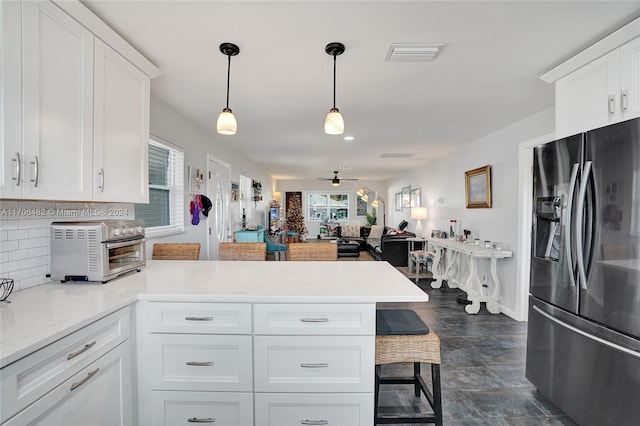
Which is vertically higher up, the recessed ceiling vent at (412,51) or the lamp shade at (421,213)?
the recessed ceiling vent at (412,51)

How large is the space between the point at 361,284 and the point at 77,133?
1663 millimetres

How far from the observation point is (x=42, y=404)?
0.97 meters

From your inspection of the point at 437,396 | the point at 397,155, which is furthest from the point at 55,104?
the point at 397,155

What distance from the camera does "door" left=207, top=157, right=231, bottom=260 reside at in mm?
4215

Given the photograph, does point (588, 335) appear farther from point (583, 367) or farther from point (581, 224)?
point (581, 224)

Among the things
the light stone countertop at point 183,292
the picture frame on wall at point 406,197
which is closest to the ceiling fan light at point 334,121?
the light stone countertop at point 183,292

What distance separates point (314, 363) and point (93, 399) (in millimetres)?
925

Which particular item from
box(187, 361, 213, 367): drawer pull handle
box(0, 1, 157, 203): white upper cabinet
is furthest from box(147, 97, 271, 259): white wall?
box(187, 361, 213, 367): drawer pull handle

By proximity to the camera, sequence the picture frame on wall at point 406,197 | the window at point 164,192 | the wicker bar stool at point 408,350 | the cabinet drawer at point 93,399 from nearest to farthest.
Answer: the cabinet drawer at point 93,399 → the wicker bar stool at point 408,350 → the window at point 164,192 → the picture frame on wall at point 406,197

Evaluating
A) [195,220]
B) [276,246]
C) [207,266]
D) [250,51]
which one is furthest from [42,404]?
[276,246]

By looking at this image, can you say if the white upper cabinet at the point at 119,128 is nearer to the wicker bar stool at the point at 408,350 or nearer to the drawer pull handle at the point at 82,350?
the drawer pull handle at the point at 82,350

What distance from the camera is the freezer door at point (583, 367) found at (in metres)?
1.41

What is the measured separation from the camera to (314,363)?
1408mm

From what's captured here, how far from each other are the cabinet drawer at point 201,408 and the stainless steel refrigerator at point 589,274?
1.81 metres
